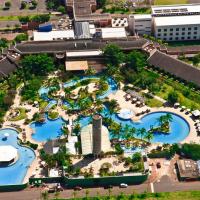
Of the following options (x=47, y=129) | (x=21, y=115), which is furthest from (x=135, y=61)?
(x=21, y=115)

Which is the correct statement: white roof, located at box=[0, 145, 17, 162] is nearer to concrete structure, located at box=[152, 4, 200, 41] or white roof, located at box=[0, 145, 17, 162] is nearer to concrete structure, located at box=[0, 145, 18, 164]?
concrete structure, located at box=[0, 145, 18, 164]

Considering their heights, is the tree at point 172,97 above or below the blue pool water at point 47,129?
above

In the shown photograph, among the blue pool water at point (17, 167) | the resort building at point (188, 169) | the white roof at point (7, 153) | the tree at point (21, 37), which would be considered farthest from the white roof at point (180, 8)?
the white roof at point (7, 153)

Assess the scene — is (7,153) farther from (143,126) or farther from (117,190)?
(143,126)

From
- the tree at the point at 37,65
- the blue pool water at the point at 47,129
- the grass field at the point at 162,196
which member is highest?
the tree at the point at 37,65

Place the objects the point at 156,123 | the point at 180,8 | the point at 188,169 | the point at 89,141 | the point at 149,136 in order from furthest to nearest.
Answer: the point at 180,8
the point at 156,123
the point at 149,136
the point at 89,141
the point at 188,169

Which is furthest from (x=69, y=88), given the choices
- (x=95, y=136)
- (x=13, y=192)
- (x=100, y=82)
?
(x=13, y=192)

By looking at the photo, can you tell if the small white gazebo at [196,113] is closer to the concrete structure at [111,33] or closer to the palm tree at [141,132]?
the palm tree at [141,132]

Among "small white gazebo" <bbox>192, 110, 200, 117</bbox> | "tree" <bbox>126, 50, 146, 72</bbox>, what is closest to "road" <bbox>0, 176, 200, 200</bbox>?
"small white gazebo" <bbox>192, 110, 200, 117</bbox>
